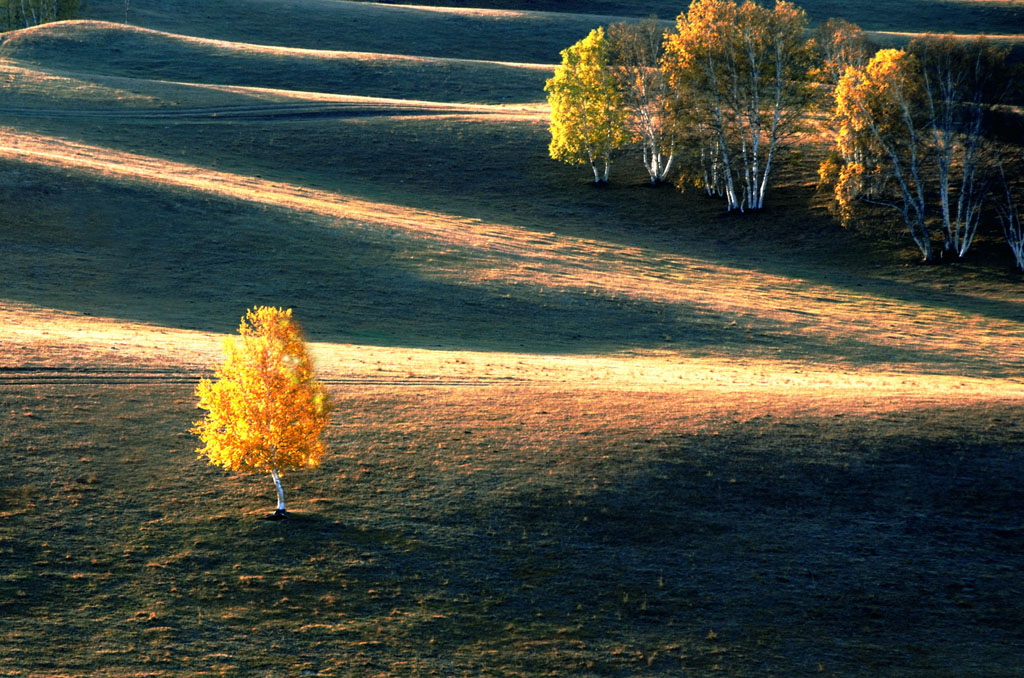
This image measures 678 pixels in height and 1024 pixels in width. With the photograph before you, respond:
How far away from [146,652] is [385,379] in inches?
705

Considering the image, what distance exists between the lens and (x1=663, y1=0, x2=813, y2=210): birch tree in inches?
2911

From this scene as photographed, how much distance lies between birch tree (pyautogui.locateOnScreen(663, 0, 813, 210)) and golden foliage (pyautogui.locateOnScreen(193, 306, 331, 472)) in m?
55.3

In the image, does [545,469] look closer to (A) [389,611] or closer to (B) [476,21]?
(A) [389,611]

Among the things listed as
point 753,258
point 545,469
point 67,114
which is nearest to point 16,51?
point 67,114

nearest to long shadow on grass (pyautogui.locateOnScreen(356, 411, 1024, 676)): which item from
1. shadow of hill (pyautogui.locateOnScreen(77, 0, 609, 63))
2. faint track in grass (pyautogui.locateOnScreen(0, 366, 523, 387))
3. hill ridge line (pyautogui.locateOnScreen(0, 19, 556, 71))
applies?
faint track in grass (pyautogui.locateOnScreen(0, 366, 523, 387))

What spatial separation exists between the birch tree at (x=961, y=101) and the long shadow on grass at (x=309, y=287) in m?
24.3

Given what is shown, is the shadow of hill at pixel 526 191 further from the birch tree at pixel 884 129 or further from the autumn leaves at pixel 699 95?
the birch tree at pixel 884 129

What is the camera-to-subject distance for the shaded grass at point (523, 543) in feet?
76.9

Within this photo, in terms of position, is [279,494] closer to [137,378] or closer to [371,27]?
[137,378]

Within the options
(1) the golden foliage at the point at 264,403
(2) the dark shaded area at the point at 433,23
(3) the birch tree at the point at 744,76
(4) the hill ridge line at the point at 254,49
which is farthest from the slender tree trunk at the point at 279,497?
(2) the dark shaded area at the point at 433,23

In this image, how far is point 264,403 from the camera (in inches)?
1117

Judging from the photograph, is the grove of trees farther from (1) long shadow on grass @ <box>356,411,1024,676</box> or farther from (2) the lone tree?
(2) the lone tree

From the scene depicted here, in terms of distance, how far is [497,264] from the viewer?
58.3 metres

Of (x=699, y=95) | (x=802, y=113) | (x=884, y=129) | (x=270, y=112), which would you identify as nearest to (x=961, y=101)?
(x=884, y=129)
